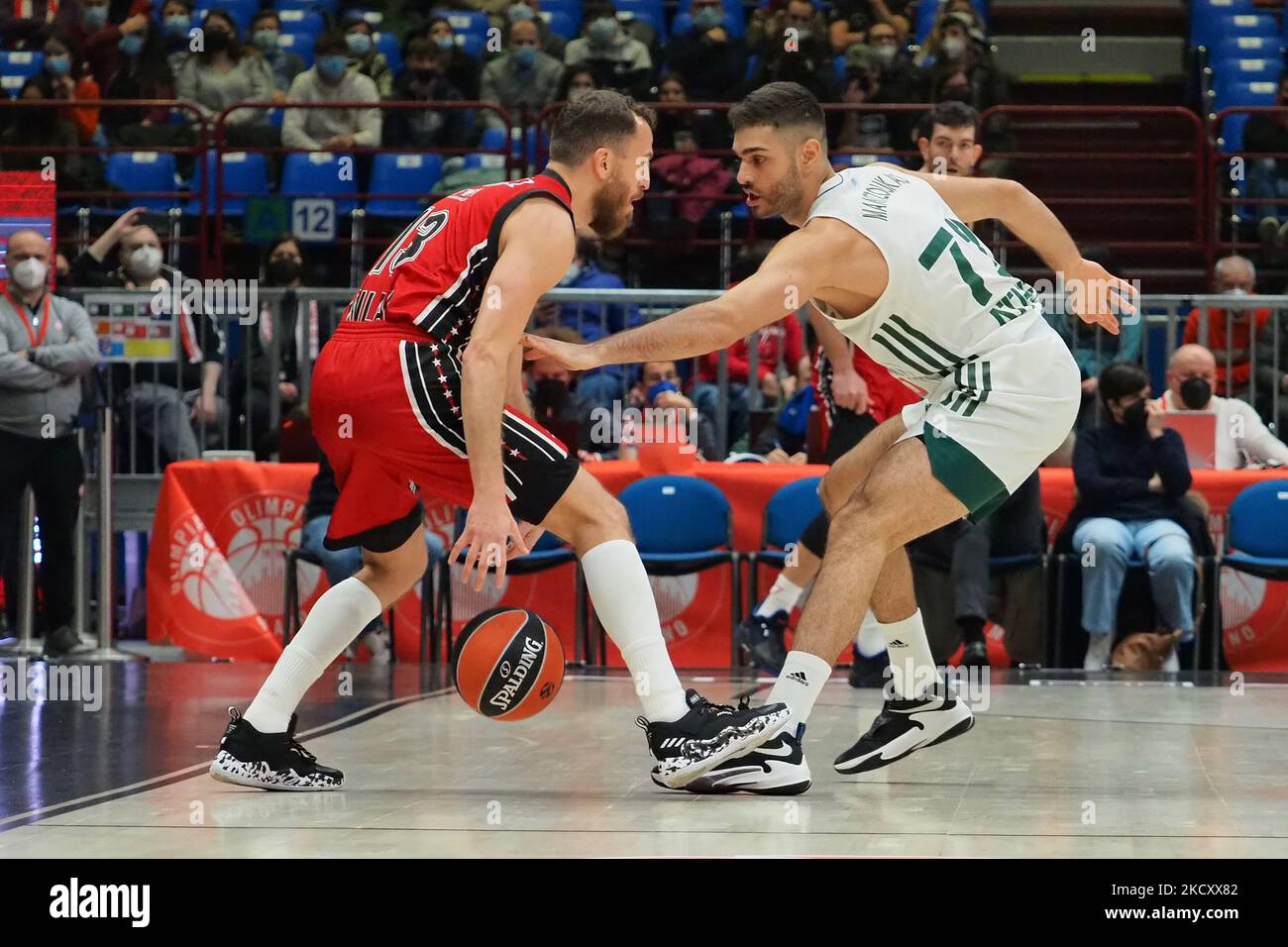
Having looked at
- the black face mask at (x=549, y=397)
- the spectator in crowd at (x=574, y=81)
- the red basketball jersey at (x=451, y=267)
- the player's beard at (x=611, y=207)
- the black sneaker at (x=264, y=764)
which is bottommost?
the black sneaker at (x=264, y=764)

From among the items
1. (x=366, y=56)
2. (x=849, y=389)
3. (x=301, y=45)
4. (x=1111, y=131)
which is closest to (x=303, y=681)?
(x=849, y=389)

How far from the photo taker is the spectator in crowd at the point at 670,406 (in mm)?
9195

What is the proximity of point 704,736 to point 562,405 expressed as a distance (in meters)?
5.03

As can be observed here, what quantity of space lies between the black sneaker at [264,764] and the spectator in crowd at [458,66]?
9723 mm

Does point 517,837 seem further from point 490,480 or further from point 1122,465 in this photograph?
point 1122,465

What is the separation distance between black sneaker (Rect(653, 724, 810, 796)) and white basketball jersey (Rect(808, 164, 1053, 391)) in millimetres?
1094

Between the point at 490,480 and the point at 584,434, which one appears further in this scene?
the point at 584,434

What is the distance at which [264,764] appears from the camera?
4.81 m

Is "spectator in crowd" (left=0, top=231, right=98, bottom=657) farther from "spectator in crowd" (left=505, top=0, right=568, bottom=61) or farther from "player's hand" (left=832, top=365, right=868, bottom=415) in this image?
"spectator in crowd" (left=505, top=0, right=568, bottom=61)

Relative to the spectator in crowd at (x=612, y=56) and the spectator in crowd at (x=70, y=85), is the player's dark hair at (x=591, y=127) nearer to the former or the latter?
the spectator in crowd at (x=612, y=56)

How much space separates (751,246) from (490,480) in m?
8.25

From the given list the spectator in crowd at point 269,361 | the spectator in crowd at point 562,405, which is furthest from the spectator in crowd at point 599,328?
the spectator in crowd at point 269,361
